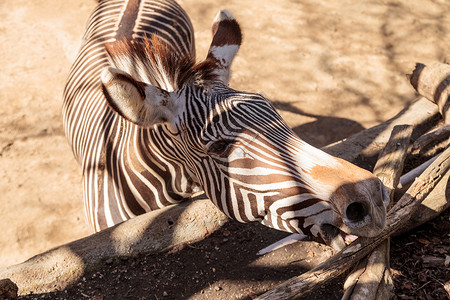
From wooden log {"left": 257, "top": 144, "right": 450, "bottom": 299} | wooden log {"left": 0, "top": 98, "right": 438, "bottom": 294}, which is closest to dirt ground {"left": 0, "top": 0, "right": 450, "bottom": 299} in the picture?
wooden log {"left": 0, "top": 98, "right": 438, "bottom": 294}

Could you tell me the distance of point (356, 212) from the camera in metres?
2.37

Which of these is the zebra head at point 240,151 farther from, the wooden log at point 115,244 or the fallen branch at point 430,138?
the fallen branch at point 430,138

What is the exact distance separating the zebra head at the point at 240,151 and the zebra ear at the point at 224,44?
5 centimetres

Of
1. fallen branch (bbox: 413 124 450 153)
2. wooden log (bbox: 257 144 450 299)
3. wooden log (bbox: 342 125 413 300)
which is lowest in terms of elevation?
fallen branch (bbox: 413 124 450 153)

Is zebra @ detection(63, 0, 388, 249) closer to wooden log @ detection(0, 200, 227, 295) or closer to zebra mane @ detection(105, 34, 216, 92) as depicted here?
zebra mane @ detection(105, 34, 216, 92)

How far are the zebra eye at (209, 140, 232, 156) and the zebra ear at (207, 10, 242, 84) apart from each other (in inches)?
27.1

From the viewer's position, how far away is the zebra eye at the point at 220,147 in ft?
8.95

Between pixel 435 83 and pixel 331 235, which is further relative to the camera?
pixel 435 83

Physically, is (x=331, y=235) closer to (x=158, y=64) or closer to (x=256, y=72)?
(x=158, y=64)

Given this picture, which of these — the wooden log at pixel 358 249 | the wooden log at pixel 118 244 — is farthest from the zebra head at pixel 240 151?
the wooden log at pixel 118 244

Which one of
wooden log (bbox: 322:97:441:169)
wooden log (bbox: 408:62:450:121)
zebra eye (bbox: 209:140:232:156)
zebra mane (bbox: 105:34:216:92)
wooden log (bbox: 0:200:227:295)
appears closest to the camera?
zebra eye (bbox: 209:140:232:156)

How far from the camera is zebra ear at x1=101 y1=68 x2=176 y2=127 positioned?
2.62 metres

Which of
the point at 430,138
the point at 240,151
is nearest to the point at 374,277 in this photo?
the point at 240,151

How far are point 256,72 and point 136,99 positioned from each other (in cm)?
468
